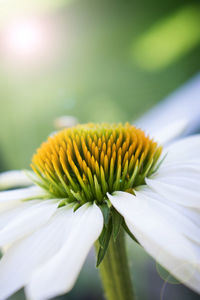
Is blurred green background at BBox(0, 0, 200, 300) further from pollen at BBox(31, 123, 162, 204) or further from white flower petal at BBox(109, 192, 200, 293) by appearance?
white flower petal at BBox(109, 192, 200, 293)

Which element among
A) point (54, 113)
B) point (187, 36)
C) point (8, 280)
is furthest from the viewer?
point (187, 36)

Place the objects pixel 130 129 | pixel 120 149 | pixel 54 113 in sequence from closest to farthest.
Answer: pixel 120 149 → pixel 130 129 → pixel 54 113

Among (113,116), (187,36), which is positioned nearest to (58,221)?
(113,116)

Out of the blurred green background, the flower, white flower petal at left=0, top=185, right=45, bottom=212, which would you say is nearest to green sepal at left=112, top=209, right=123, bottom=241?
the flower

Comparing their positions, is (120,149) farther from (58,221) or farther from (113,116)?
(113,116)

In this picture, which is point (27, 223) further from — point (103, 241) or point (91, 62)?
point (91, 62)

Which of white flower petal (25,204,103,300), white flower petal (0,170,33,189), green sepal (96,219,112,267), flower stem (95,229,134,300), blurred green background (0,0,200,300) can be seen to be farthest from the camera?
blurred green background (0,0,200,300)

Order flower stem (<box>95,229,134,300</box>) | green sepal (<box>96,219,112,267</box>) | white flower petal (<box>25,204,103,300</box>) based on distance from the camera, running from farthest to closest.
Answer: flower stem (<box>95,229,134,300</box>)
green sepal (<box>96,219,112,267</box>)
white flower petal (<box>25,204,103,300</box>)
